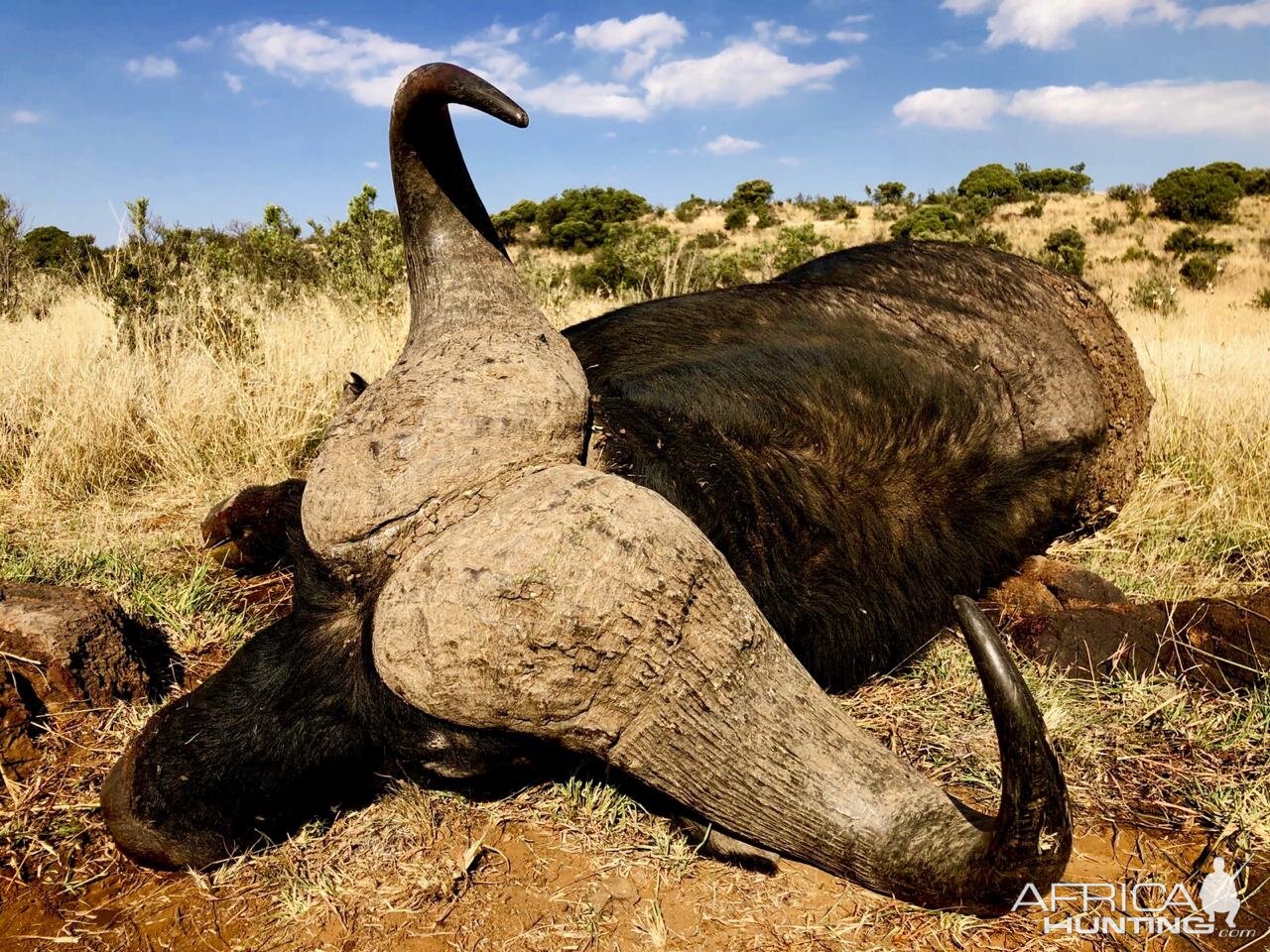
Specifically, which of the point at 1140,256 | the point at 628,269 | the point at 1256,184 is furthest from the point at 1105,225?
the point at 628,269

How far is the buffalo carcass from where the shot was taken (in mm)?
1549

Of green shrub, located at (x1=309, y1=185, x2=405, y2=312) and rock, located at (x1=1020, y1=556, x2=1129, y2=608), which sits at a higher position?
green shrub, located at (x1=309, y1=185, x2=405, y2=312)

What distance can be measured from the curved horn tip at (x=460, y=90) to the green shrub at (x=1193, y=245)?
26.6m

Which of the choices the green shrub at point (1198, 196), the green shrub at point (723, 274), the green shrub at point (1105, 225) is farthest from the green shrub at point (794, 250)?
the green shrub at point (1198, 196)

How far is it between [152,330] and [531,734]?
22.4 ft

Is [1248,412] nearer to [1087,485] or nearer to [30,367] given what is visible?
[1087,485]

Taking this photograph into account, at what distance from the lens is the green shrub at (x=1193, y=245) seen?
2372 centimetres

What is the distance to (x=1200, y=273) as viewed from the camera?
66.4 feet

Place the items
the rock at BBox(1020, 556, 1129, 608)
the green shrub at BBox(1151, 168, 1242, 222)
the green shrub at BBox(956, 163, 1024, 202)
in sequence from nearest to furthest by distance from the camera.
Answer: the rock at BBox(1020, 556, 1129, 608) → the green shrub at BBox(1151, 168, 1242, 222) → the green shrub at BBox(956, 163, 1024, 202)

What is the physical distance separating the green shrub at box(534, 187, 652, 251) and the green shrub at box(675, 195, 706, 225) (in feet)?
6.95

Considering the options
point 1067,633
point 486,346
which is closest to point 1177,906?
point 1067,633

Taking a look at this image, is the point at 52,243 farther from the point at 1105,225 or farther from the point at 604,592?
the point at 1105,225

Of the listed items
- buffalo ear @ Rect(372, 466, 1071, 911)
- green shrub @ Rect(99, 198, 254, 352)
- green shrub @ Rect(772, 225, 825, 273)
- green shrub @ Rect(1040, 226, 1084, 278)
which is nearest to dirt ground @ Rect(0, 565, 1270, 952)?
buffalo ear @ Rect(372, 466, 1071, 911)

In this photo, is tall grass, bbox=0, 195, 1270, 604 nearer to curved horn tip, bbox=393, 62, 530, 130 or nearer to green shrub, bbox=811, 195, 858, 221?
curved horn tip, bbox=393, 62, 530, 130
